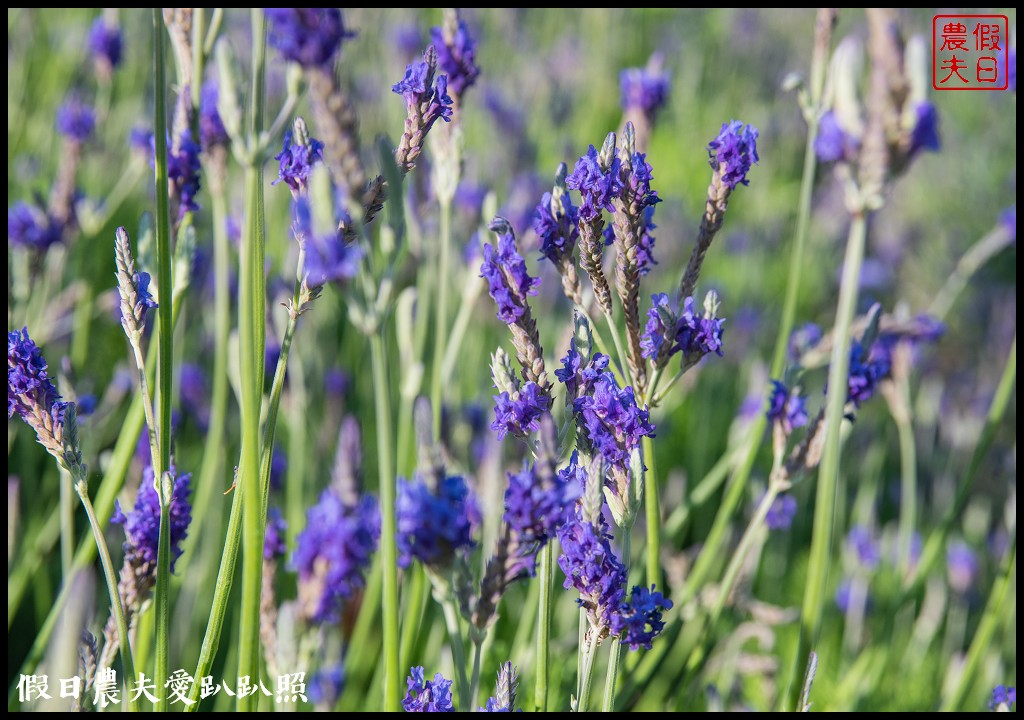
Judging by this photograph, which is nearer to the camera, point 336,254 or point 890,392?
point 336,254

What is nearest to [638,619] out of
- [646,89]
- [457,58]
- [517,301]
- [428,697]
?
[428,697]

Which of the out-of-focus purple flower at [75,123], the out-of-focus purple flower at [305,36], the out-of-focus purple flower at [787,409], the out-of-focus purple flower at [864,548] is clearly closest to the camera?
the out-of-focus purple flower at [305,36]

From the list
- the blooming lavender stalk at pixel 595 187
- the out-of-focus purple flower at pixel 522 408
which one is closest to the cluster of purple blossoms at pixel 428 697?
the out-of-focus purple flower at pixel 522 408

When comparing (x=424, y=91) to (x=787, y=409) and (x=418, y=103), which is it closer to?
(x=418, y=103)

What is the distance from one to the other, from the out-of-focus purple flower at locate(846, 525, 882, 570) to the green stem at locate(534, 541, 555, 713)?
1.37 metres

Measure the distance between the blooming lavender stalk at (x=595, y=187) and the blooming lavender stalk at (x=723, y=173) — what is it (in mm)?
129

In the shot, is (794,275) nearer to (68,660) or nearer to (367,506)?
(367,506)

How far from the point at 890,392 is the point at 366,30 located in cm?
303

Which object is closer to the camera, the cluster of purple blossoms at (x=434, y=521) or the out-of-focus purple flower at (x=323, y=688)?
the cluster of purple blossoms at (x=434, y=521)

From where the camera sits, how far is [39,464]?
7.47 feet

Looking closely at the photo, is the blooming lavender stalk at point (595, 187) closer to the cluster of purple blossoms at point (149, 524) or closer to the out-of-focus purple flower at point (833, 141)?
the out-of-focus purple flower at point (833, 141)

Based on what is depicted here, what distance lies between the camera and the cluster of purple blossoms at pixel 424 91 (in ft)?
2.89

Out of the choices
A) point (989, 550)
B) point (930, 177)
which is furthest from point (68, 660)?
A: point (930, 177)

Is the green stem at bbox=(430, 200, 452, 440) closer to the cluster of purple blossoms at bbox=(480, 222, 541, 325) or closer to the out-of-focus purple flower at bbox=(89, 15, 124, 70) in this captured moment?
the cluster of purple blossoms at bbox=(480, 222, 541, 325)
